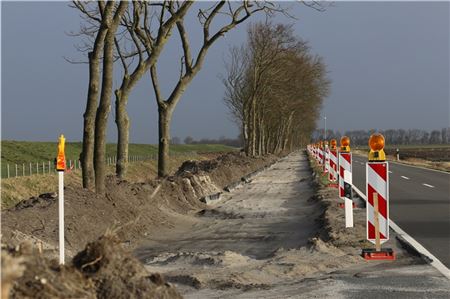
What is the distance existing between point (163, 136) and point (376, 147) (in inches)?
493

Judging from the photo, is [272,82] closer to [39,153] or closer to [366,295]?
[39,153]

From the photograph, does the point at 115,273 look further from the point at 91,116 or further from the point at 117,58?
the point at 117,58

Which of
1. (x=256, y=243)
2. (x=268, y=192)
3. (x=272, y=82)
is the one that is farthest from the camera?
(x=272, y=82)

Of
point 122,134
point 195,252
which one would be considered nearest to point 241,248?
point 195,252

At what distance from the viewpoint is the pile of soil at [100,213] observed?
8.89m

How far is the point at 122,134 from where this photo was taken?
17.6 m

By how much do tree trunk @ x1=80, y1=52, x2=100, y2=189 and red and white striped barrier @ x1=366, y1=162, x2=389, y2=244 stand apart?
626cm

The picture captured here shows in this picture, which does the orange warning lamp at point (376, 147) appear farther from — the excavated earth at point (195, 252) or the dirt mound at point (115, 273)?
the dirt mound at point (115, 273)

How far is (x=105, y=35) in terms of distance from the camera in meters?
13.0

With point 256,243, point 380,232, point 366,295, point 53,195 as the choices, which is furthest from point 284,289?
point 53,195

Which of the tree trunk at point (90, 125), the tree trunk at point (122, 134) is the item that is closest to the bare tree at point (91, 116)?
the tree trunk at point (90, 125)

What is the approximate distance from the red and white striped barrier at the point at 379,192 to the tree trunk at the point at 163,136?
39.4 ft

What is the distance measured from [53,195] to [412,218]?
788 centimetres

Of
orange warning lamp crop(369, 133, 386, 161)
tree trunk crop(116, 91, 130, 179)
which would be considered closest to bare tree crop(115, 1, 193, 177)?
tree trunk crop(116, 91, 130, 179)
